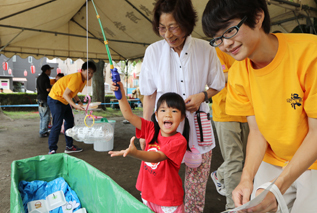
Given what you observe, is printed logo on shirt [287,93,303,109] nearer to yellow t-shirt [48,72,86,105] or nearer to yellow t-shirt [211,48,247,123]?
yellow t-shirt [211,48,247,123]

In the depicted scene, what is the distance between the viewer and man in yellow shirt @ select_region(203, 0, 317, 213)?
754mm

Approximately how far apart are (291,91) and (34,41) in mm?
6751

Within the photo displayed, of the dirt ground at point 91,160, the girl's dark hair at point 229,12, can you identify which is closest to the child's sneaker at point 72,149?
the dirt ground at point 91,160

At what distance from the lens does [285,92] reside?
0.85 m

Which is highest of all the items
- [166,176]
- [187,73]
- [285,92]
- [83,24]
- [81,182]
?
[83,24]

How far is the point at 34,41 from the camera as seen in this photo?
5.88m

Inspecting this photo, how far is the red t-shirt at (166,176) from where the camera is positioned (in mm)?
1245

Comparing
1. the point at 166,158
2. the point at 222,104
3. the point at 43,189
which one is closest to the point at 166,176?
the point at 166,158

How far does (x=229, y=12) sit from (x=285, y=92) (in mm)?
402

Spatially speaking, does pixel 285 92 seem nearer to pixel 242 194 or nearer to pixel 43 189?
pixel 242 194

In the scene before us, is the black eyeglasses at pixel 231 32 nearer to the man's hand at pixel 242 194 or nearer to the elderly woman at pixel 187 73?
the elderly woman at pixel 187 73

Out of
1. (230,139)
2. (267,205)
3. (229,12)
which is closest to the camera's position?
(267,205)

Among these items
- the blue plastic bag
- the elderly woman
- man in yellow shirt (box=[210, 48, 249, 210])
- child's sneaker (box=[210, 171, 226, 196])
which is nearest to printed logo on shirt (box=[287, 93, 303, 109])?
the elderly woman

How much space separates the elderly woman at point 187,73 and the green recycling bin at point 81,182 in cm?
44
